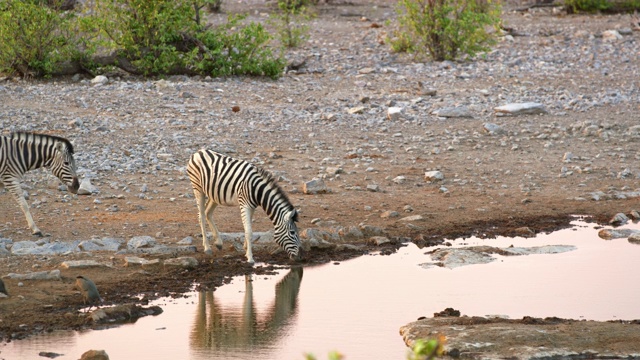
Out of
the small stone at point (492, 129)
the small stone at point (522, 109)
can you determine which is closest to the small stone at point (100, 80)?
the small stone at point (492, 129)

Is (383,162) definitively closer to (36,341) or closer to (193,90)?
(193,90)

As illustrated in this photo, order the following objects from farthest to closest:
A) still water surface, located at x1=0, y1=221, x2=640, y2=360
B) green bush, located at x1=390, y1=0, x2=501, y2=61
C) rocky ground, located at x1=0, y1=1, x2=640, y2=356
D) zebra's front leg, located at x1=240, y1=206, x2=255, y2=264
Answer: green bush, located at x1=390, y1=0, x2=501, y2=61 < rocky ground, located at x1=0, y1=1, x2=640, y2=356 < zebra's front leg, located at x1=240, y1=206, x2=255, y2=264 < still water surface, located at x1=0, y1=221, x2=640, y2=360

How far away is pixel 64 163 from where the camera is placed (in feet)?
33.8

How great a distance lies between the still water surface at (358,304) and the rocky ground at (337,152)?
41 cm

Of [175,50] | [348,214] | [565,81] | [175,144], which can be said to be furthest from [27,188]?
[565,81]

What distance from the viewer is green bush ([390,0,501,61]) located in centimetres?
1905

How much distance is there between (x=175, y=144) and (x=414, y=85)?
5.60m

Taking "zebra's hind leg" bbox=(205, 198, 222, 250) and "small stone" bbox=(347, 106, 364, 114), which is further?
"small stone" bbox=(347, 106, 364, 114)

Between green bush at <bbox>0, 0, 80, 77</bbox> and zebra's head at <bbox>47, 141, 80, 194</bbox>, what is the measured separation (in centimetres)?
678

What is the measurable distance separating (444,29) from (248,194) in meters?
10.8

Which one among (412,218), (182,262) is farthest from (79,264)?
(412,218)

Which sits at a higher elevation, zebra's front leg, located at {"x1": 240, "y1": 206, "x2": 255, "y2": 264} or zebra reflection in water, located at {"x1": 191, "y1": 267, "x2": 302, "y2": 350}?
zebra's front leg, located at {"x1": 240, "y1": 206, "x2": 255, "y2": 264}

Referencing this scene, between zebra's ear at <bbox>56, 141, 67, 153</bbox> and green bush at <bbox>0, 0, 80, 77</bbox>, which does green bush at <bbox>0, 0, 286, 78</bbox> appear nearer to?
green bush at <bbox>0, 0, 80, 77</bbox>

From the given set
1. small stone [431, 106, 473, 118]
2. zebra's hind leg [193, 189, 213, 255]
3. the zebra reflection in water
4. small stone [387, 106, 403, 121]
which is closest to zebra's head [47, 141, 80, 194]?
zebra's hind leg [193, 189, 213, 255]
